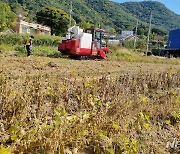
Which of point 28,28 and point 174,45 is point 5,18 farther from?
point 174,45

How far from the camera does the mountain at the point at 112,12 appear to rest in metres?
99.4

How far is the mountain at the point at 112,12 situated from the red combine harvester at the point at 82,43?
61.1 metres

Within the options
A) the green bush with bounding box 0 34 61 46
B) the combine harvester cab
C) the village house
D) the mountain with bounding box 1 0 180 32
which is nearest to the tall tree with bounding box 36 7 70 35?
the village house

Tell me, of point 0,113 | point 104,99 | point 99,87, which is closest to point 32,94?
point 0,113

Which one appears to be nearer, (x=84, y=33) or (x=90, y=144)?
(x=90, y=144)

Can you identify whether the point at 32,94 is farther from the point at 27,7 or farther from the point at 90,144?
the point at 27,7

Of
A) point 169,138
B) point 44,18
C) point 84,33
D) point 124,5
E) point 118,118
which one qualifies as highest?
point 124,5

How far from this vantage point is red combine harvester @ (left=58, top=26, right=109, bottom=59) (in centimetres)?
1545

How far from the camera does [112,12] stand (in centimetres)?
13925

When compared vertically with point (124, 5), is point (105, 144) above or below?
below

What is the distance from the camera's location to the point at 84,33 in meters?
15.6

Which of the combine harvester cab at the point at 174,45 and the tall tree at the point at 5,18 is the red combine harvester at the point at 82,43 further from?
the tall tree at the point at 5,18

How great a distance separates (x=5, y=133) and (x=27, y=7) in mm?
101400

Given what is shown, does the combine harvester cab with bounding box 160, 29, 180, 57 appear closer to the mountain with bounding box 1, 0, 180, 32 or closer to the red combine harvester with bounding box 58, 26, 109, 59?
the red combine harvester with bounding box 58, 26, 109, 59
